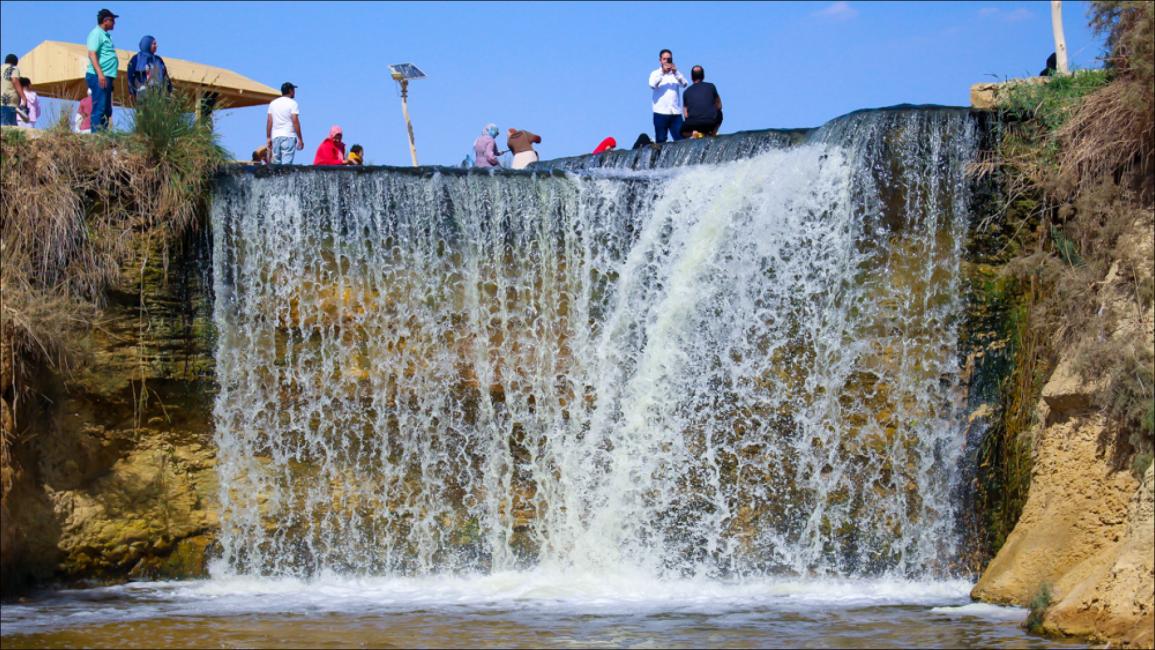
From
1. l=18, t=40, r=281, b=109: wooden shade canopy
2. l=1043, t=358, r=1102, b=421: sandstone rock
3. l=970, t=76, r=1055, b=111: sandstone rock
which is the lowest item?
l=1043, t=358, r=1102, b=421: sandstone rock

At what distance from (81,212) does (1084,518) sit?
7.97 metres

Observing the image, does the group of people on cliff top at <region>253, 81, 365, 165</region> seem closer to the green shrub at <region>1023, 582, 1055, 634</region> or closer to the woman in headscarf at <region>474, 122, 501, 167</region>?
the woman in headscarf at <region>474, 122, 501, 167</region>

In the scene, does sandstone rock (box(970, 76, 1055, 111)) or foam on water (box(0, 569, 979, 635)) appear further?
sandstone rock (box(970, 76, 1055, 111))

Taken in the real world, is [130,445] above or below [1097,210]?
below

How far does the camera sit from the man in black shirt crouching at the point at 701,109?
1416 centimetres

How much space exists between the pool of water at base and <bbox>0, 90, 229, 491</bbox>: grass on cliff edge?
2119 millimetres

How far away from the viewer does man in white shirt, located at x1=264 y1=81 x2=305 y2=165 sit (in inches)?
559

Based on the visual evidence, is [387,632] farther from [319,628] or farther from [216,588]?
[216,588]

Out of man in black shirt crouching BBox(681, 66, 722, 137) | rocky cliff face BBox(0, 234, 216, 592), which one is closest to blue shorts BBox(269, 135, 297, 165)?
rocky cliff face BBox(0, 234, 216, 592)

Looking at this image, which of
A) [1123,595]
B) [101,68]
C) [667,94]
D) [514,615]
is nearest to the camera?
[1123,595]

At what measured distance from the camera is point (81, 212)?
38.3 ft

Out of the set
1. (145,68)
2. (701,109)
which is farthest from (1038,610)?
(145,68)

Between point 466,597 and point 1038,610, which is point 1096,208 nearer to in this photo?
point 1038,610

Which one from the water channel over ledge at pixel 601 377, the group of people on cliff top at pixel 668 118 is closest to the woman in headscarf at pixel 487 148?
the group of people on cliff top at pixel 668 118
